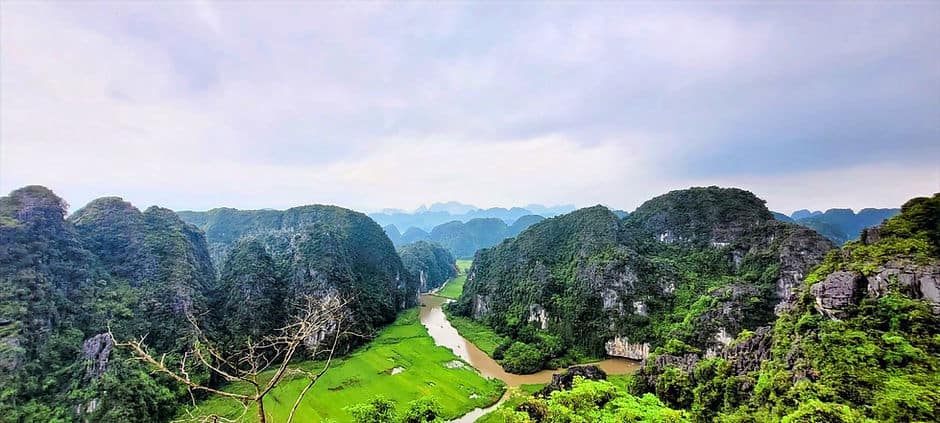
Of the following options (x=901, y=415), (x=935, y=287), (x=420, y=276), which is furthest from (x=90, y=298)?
(x=420, y=276)

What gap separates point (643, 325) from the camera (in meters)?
52.5

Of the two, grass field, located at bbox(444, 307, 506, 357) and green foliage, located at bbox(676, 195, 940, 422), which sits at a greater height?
green foliage, located at bbox(676, 195, 940, 422)

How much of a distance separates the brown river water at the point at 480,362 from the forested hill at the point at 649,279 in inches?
68.4

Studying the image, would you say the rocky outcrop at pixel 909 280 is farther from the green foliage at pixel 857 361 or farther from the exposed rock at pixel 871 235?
the exposed rock at pixel 871 235

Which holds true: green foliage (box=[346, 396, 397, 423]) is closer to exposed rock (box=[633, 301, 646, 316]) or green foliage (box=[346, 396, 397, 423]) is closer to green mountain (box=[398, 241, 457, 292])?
exposed rock (box=[633, 301, 646, 316])

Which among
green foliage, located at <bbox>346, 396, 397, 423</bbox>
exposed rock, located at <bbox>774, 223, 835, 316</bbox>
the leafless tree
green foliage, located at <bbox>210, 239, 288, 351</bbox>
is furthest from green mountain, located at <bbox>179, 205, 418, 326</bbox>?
exposed rock, located at <bbox>774, 223, 835, 316</bbox>

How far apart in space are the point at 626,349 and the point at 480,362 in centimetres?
1963

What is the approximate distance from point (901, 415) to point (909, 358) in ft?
15.3

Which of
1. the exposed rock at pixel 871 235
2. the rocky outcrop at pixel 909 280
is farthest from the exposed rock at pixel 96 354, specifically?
the exposed rock at pixel 871 235

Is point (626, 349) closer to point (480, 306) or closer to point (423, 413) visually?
point (480, 306)

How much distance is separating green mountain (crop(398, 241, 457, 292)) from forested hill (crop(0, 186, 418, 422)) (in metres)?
33.4

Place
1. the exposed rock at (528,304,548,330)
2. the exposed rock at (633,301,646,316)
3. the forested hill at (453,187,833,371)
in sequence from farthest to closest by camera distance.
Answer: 1. the exposed rock at (528,304,548,330)
2. the exposed rock at (633,301,646,316)
3. the forested hill at (453,187,833,371)

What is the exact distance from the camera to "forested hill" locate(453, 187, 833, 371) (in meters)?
45.7

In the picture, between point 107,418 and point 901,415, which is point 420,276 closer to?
point 107,418
